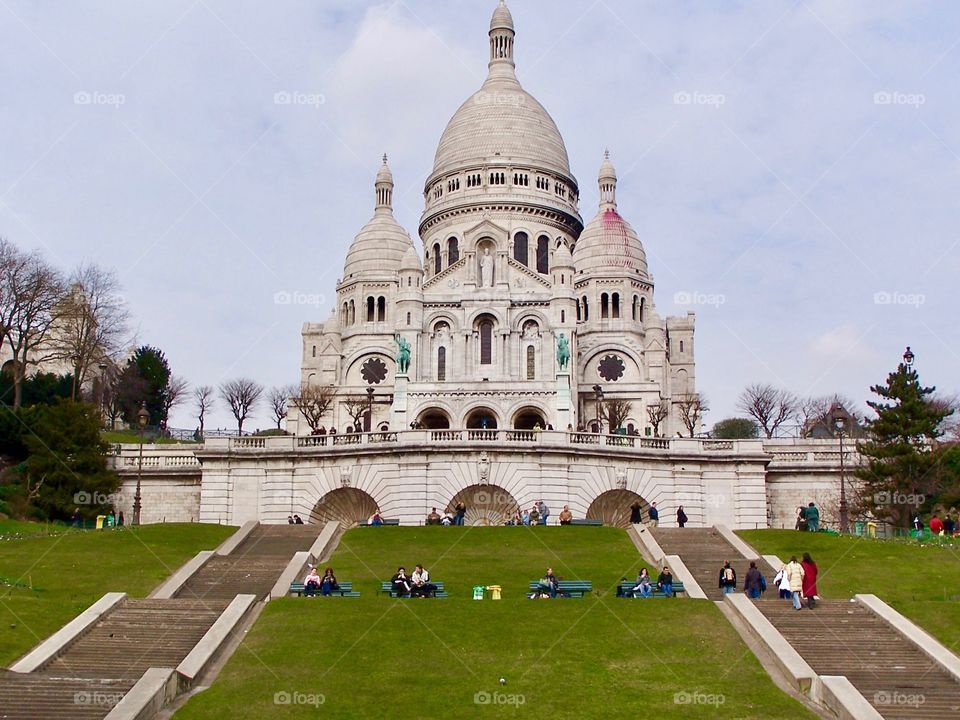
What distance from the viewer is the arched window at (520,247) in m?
95.8

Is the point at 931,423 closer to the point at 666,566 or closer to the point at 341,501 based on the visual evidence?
the point at 666,566

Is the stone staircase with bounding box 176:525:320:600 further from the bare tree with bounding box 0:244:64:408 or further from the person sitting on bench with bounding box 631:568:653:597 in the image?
the bare tree with bounding box 0:244:64:408

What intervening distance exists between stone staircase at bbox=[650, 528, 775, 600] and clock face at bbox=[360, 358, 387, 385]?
53751mm

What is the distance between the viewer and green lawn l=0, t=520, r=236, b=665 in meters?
25.7

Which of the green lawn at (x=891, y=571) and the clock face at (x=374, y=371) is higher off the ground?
the clock face at (x=374, y=371)

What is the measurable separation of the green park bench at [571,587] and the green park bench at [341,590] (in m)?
4.08

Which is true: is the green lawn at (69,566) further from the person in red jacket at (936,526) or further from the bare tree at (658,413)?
the bare tree at (658,413)

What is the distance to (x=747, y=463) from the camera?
4553cm

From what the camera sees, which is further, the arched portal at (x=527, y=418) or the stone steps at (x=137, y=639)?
the arched portal at (x=527, y=418)

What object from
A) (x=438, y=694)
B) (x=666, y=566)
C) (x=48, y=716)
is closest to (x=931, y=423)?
(x=666, y=566)

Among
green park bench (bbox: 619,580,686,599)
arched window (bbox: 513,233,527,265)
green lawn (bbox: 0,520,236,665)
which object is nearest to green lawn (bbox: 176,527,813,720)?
green park bench (bbox: 619,580,686,599)

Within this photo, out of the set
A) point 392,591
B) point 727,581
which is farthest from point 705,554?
point 392,591

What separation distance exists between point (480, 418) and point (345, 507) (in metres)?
32.9

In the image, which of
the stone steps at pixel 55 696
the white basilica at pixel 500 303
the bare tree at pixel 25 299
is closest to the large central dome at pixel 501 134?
the white basilica at pixel 500 303
